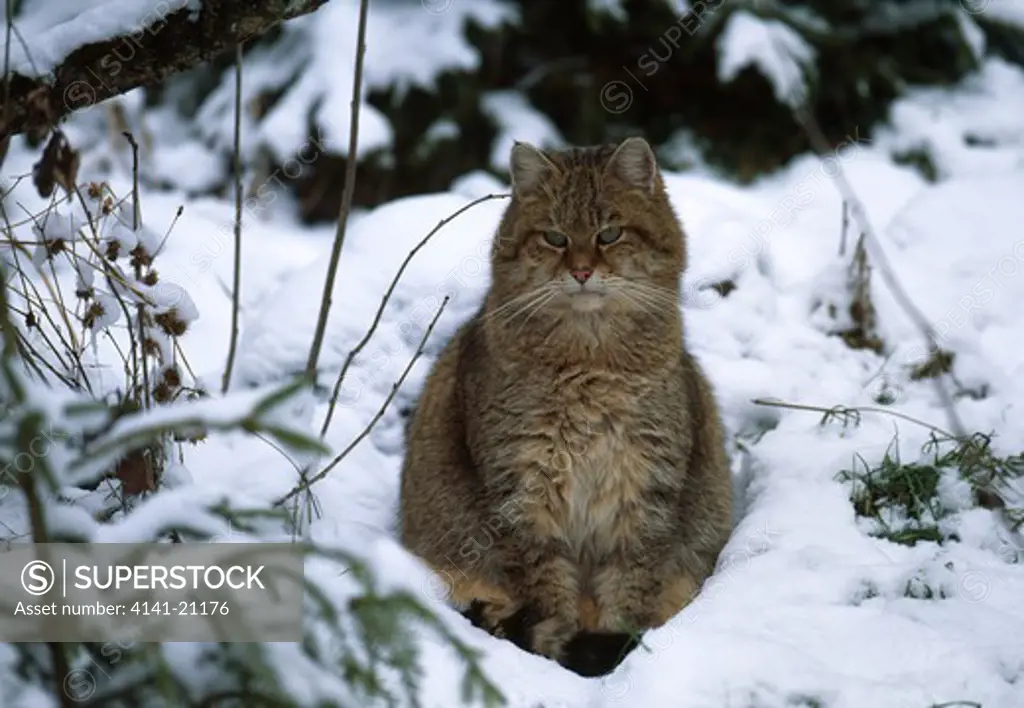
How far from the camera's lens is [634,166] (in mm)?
3600

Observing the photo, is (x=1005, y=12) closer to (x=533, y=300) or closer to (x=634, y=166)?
(x=634, y=166)

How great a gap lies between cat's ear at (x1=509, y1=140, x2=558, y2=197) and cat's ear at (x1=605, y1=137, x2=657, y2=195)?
0.60 feet

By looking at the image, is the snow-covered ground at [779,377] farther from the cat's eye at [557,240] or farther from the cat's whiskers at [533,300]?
the cat's eye at [557,240]

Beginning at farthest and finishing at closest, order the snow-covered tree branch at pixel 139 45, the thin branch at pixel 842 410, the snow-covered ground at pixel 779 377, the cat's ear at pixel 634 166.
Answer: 1. the thin branch at pixel 842 410
2. the cat's ear at pixel 634 166
3. the snow-covered ground at pixel 779 377
4. the snow-covered tree branch at pixel 139 45

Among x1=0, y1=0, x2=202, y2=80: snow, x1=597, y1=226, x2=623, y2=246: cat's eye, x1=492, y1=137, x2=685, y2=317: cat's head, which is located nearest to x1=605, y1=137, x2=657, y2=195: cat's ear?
x1=492, y1=137, x2=685, y2=317: cat's head

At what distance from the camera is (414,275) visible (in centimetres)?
488

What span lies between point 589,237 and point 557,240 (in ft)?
0.32

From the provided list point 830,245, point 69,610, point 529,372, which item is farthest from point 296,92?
point 69,610

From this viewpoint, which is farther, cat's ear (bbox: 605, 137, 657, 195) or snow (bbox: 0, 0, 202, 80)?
cat's ear (bbox: 605, 137, 657, 195)

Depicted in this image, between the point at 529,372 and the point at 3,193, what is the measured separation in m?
1.49

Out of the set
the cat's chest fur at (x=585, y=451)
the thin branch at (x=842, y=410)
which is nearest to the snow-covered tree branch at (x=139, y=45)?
the cat's chest fur at (x=585, y=451)

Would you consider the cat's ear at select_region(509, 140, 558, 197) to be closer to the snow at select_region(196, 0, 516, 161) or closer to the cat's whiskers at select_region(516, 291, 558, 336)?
the cat's whiskers at select_region(516, 291, 558, 336)

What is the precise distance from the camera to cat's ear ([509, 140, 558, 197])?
3598 mm

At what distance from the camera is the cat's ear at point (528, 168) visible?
3.60m
